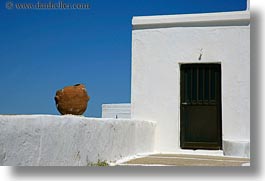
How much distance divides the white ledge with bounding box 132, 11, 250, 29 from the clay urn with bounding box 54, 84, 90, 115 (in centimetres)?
203

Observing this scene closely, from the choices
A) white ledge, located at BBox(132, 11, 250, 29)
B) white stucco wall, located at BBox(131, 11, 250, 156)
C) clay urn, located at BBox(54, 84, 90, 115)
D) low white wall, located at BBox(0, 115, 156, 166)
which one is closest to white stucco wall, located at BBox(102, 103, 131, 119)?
white stucco wall, located at BBox(131, 11, 250, 156)

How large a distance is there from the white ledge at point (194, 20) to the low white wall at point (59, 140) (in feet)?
7.82

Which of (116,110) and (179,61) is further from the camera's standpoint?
A: (116,110)

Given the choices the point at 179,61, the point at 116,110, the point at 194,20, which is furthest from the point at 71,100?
the point at 116,110

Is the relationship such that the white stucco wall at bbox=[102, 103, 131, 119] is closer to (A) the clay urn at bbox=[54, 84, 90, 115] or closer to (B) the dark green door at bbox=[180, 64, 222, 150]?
(B) the dark green door at bbox=[180, 64, 222, 150]

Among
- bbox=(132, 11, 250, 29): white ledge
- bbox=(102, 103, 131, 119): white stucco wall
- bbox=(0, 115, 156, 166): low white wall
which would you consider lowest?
bbox=(0, 115, 156, 166): low white wall

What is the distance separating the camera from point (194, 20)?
7633 mm

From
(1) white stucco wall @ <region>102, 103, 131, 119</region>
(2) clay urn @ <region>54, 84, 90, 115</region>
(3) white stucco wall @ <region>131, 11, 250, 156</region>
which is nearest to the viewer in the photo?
(2) clay urn @ <region>54, 84, 90, 115</region>

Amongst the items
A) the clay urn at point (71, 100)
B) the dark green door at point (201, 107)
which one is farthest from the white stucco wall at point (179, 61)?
the clay urn at point (71, 100)

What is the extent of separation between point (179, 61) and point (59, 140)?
12.0 ft

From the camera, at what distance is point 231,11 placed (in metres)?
7.36

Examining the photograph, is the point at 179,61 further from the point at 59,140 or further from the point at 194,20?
the point at 59,140

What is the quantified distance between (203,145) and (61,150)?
356 centimetres

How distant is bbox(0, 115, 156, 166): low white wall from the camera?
4059mm
